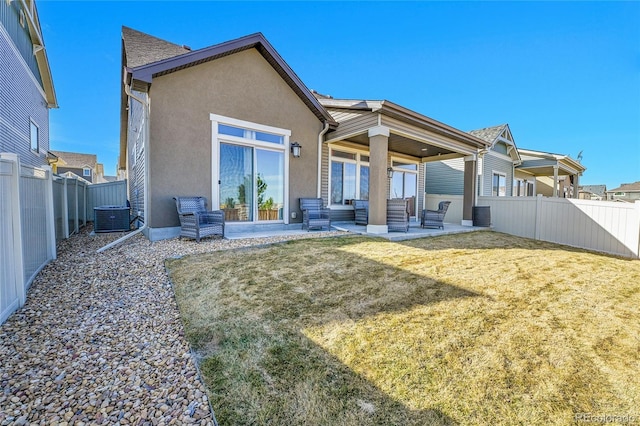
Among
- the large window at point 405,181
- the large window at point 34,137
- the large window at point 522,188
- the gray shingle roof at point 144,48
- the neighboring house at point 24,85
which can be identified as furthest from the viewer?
the large window at point 522,188

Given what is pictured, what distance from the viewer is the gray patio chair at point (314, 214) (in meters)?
7.57

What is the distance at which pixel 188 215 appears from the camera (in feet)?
19.1

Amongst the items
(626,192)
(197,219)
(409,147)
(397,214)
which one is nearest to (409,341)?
(197,219)

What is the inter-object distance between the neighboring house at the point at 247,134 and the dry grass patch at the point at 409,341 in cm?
274

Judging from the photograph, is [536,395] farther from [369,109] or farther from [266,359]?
[369,109]

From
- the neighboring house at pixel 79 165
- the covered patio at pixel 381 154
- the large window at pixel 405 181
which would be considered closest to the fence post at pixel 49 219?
the covered patio at pixel 381 154

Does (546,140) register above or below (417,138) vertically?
above

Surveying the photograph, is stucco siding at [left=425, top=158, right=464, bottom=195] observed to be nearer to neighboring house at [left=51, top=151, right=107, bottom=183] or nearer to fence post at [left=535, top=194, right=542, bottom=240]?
fence post at [left=535, top=194, right=542, bottom=240]

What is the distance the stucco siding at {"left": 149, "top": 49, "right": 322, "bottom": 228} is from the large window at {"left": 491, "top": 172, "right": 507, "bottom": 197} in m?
12.4

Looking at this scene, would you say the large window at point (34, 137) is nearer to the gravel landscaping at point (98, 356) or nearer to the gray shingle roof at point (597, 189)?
the gravel landscaping at point (98, 356)

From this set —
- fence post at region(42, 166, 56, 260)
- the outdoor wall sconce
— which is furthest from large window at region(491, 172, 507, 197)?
fence post at region(42, 166, 56, 260)

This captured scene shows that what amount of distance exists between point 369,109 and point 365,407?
653cm

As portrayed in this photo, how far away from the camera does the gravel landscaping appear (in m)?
1.66

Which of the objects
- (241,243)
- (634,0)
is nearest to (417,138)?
(241,243)
